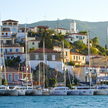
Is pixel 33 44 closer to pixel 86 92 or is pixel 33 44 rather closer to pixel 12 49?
pixel 12 49

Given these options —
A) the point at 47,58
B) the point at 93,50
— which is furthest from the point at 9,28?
the point at 47,58

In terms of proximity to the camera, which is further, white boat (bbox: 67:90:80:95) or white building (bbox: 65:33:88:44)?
white building (bbox: 65:33:88:44)

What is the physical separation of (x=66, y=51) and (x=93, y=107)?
52457 millimetres

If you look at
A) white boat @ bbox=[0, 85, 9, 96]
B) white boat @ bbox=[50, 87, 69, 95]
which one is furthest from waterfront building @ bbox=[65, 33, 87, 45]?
white boat @ bbox=[0, 85, 9, 96]

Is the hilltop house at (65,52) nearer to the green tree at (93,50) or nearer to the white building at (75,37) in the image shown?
the green tree at (93,50)

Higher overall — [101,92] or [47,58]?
[47,58]

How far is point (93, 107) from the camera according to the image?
65.0 m

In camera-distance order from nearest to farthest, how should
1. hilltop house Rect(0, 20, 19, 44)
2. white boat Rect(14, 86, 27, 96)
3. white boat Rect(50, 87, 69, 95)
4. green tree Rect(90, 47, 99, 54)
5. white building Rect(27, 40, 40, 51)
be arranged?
white boat Rect(14, 86, 27, 96), white boat Rect(50, 87, 69, 95), white building Rect(27, 40, 40, 51), hilltop house Rect(0, 20, 19, 44), green tree Rect(90, 47, 99, 54)

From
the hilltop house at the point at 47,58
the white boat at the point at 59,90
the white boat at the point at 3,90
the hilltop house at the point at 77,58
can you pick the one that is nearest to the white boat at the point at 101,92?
the white boat at the point at 59,90

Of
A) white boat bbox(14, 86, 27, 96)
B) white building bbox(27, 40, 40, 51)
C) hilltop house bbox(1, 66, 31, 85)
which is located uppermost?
white building bbox(27, 40, 40, 51)

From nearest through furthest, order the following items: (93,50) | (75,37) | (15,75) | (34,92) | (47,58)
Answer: (34,92) → (15,75) → (47,58) → (93,50) → (75,37)

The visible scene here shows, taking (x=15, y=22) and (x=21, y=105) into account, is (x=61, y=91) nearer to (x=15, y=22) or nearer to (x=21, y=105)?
(x=21, y=105)

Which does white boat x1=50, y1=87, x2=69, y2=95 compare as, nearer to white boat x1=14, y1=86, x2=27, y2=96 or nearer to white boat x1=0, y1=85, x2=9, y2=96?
white boat x1=14, y1=86, x2=27, y2=96

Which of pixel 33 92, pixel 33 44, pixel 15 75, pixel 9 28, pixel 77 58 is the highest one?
pixel 9 28
